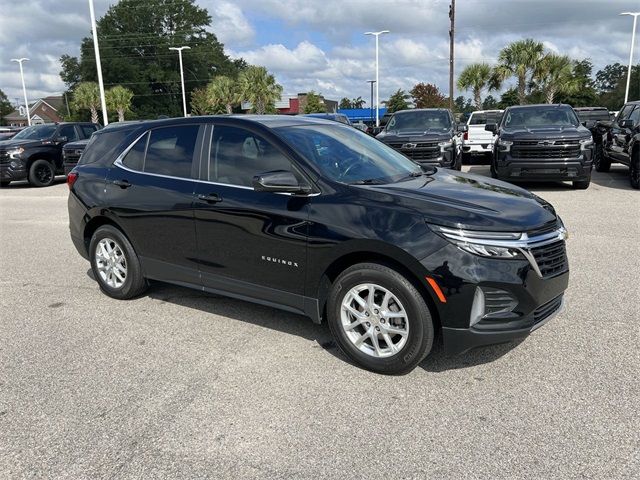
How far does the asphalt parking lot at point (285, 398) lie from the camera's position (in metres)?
2.81

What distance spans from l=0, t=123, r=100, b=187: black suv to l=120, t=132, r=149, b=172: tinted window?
12902 millimetres

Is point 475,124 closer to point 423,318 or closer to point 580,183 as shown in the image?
point 580,183

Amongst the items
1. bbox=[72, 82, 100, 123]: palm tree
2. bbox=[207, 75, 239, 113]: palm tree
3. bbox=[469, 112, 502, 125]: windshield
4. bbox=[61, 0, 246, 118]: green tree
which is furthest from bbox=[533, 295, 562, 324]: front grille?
bbox=[61, 0, 246, 118]: green tree

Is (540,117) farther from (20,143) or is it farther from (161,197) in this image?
(20,143)

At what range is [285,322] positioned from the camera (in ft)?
15.4

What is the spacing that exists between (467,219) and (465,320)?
63 cm

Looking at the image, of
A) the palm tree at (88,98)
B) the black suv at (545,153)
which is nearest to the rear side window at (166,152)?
the black suv at (545,153)

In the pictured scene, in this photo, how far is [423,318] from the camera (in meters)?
3.45

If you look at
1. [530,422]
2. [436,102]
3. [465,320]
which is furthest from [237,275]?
[436,102]

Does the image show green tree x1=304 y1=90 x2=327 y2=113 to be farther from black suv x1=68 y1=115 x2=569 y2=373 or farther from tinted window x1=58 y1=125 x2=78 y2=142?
black suv x1=68 y1=115 x2=569 y2=373

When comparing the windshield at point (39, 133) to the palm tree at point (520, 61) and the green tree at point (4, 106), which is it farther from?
the green tree at point (4, 106)

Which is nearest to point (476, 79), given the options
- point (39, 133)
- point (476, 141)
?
point (476, 141)

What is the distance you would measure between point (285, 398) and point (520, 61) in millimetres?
36989

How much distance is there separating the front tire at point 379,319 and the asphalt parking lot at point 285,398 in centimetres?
16
